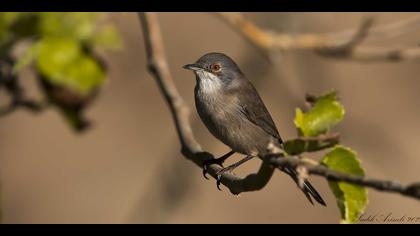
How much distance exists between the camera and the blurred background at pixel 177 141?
708 centimetres

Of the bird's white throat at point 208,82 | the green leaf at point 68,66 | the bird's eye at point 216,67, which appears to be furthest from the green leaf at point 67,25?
the bird's eye at point 216,67

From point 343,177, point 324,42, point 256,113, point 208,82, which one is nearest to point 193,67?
point 208,82

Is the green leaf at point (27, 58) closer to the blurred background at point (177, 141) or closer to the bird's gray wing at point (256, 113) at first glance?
the bird's gray wing at point (256, 113)

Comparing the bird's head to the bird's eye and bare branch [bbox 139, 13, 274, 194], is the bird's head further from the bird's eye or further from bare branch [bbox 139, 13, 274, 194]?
bare branch [bbox 139, 13, 274, 194]

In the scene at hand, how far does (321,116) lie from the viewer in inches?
88.5

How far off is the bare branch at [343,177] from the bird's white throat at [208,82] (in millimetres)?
2931

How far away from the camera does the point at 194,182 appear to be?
6113 millimetres

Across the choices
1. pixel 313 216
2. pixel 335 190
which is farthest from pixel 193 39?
pixel 335 190

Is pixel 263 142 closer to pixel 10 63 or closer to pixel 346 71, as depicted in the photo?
pixel 10 63

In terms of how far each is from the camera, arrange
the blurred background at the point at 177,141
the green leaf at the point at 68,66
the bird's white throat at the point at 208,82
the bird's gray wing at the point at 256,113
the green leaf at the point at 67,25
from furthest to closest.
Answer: the blurred background at the point at 177,141 → the bird's white throat at the point at 208,82 → the bird's gray wing at the point at 256,113 → the green leaf at the point at 67,25 → the green leaf at the point at 68,66

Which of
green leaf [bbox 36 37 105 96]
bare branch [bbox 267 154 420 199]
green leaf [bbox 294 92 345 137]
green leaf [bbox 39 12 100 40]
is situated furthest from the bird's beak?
bare branch [bbox 267 154 420 199]

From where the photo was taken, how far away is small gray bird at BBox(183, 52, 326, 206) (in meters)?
4.76

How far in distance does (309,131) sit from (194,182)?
156 inches

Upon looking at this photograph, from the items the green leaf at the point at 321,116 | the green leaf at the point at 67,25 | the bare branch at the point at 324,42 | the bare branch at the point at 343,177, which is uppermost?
the green leaf at the point at 67,25
